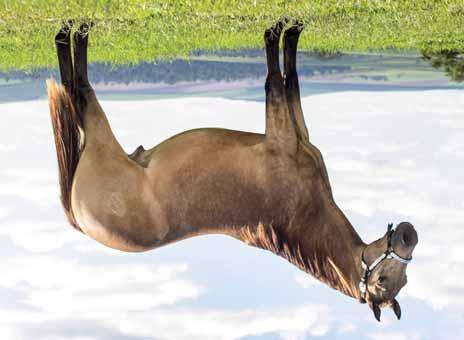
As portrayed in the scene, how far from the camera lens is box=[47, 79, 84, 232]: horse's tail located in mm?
4480

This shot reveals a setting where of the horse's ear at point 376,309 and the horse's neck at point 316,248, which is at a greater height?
the horse's neck at point 316,248

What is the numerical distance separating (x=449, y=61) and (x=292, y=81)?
4.44 m

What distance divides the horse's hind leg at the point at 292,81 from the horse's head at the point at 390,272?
39.8 inches

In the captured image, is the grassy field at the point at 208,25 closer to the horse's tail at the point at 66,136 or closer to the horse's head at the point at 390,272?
the horse's tail at the point at 66,136

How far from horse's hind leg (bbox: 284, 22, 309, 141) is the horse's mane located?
30.8 inches

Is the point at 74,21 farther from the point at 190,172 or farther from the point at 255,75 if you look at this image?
the point at 255,75

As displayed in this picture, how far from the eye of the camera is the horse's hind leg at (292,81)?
4.91m

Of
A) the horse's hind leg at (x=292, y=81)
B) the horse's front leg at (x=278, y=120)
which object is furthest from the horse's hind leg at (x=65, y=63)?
the horse's hind leg at (x=292, y=81)

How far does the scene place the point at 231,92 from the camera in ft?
24.7

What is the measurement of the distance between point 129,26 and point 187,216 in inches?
105

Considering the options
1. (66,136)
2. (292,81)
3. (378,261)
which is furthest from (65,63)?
(378,261)

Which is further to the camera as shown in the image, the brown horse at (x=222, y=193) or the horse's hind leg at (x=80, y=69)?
the horse's hind leg at (x=80, y=69)

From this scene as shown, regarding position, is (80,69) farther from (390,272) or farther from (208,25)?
(390,272)

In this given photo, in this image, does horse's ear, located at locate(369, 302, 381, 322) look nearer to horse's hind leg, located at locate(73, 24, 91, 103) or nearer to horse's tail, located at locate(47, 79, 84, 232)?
horse's tail, located at locate(47, 79, 84, 232)
